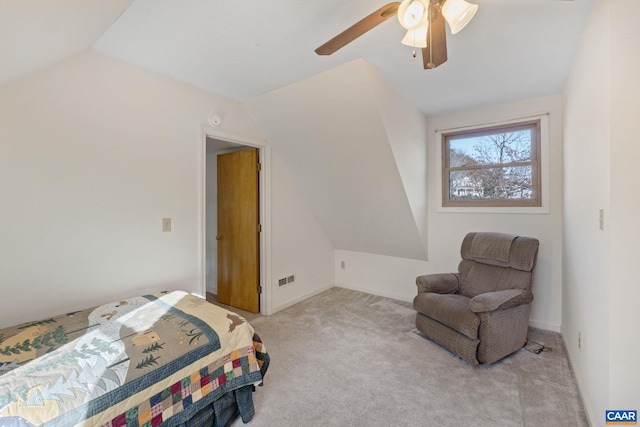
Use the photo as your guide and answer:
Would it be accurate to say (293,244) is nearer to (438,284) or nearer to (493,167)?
(438,284)

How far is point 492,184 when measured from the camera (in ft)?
10.7

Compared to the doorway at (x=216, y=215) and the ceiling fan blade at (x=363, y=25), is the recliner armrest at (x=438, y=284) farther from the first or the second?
the ceiling fan blade at (x=363, y=25)

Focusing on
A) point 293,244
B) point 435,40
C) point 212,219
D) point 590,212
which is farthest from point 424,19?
point 212,219

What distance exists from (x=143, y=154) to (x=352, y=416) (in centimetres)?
244

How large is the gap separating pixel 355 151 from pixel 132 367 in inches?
96.6

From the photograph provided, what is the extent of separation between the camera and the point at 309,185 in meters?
3.67

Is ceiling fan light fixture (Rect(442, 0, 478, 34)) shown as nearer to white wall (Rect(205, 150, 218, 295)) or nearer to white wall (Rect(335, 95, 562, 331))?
white wall (Rect(335, 95, 562, 331))

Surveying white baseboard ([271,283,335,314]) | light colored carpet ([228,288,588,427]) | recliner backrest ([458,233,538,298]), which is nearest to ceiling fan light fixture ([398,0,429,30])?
light colored carpet ([228,288,588,427])

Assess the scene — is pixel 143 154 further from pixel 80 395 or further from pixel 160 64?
pixel 80 395

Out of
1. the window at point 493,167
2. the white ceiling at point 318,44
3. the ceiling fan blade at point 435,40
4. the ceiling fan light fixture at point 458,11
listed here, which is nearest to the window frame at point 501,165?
the window at point 493,167

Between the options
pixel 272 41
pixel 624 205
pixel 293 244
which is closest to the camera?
pixel 624 205

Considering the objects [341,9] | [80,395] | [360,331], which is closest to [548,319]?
[360,331]

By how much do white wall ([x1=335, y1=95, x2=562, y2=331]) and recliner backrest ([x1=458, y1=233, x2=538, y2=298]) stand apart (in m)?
0.40

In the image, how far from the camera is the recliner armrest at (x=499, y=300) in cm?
223
